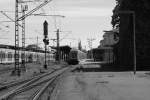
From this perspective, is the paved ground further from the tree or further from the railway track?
the tree

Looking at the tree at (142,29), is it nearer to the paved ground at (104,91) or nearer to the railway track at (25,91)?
the paved ground at (104,91)

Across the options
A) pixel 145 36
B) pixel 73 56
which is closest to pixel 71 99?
pixel 145 36

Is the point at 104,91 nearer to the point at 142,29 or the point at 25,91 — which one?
the point at 25,91

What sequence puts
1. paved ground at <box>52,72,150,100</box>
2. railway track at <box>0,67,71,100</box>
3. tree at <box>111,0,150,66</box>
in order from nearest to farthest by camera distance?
paved ground at <box>52,72,150,100</box> → railway track at <box>0,67,71,100</box> → tree at <box>111,0,150,66</box>

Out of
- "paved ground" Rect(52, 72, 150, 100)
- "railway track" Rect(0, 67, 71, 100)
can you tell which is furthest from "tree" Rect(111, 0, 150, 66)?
"railway track" Rect(0, 67, 71, 100)

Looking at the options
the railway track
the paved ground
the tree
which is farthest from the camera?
the tree

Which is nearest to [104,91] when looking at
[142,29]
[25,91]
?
[25,91]

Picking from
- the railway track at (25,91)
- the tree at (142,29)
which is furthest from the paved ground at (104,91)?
the tree at (142,29)

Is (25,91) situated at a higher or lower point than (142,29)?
lower

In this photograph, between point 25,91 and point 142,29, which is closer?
point 25,91

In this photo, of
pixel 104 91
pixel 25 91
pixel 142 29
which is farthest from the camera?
pixel 142 29

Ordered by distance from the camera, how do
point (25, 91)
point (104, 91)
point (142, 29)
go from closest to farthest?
point (104, 91), point (25, 91), point (142, 29)

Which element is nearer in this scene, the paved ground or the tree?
the paved ground

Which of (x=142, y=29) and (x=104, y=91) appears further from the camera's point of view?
(x=142, y=29)
